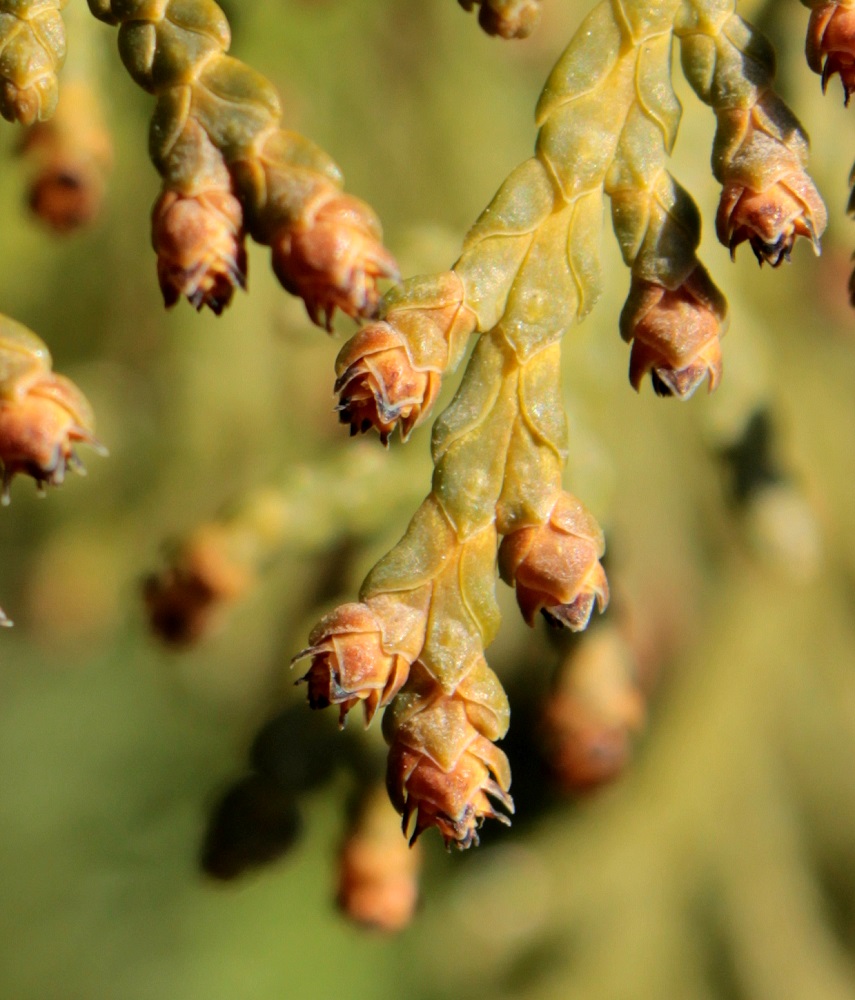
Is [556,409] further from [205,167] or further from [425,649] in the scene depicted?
[205,167]

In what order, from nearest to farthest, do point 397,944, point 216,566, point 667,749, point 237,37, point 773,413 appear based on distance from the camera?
point 216,566 < point 773,413 < point 237,37 < point 667,749 < point 397,944

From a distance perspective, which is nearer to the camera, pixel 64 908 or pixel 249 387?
pixel 249 387

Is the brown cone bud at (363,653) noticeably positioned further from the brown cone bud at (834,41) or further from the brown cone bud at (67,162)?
the brown cone bud at (67,162)

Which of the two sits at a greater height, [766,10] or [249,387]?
[766,10]

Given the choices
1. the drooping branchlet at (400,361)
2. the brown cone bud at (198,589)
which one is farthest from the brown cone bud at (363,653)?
the brown cone bud at (198,589)

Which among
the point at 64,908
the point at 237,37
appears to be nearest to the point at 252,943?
the point at 64,908

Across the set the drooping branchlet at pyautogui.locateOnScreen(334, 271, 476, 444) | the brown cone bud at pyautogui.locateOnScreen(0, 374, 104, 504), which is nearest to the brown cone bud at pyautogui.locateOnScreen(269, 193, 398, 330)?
the drooping branchlet at pyautogui.locateOnScreen(334, 271, 476, 444)
